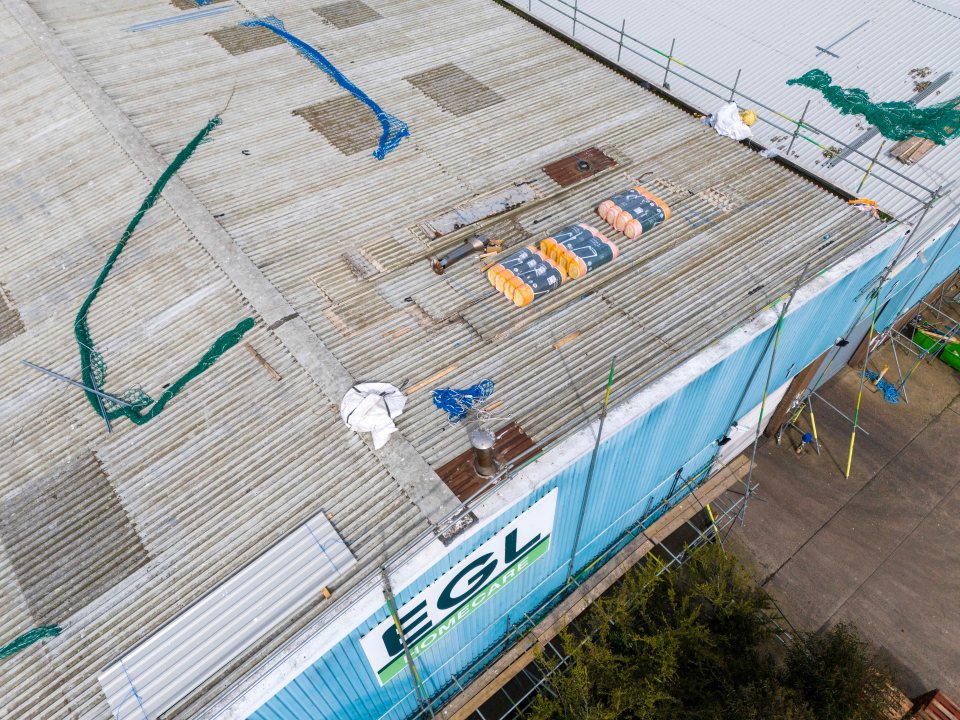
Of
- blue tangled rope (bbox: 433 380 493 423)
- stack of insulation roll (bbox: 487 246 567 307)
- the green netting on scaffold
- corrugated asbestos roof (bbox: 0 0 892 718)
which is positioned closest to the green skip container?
corrugated asbestos roof (bbox: 0 0 892 718)

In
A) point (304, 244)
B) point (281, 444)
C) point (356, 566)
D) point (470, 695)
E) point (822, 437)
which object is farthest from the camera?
point (822, 437)

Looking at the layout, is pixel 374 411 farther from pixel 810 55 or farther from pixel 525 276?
pixel 810 55

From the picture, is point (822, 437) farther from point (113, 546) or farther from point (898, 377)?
point (113, 546)

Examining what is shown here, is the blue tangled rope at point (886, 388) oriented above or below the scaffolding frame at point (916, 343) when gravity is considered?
below

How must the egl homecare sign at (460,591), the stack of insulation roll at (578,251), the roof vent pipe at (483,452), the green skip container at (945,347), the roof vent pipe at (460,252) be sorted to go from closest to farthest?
the roof vent pipe at (483,452)
the egl homecare sign at (460,591)
the stack of insulation roll at (578,251)
the roof vent pipe at (460,252)
the green skip container at (945,347)

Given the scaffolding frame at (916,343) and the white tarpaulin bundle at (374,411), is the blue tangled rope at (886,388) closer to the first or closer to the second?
the scaffolding frame at (916,343)

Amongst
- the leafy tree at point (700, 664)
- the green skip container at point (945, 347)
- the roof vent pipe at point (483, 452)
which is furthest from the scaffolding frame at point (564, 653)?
the green skip container at point (945, 347)

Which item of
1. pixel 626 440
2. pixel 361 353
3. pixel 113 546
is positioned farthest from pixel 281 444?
pixel 626 440
